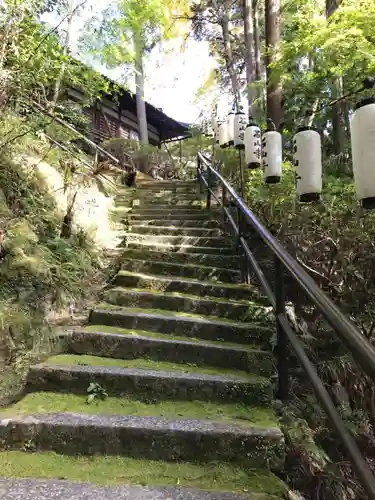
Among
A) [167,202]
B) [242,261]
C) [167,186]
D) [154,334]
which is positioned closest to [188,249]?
[242,261]

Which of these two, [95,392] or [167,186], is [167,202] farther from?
[95,392]

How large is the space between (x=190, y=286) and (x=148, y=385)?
1.42m

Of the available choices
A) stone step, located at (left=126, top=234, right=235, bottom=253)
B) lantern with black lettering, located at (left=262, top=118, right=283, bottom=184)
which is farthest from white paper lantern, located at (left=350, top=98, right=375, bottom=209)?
stone step, located at (left=126, top=234, right=235, bottom=253)

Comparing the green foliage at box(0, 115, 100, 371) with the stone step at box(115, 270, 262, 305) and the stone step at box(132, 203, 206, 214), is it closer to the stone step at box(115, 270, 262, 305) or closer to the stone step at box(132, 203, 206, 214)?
the stone step at box(115, 270, 262, 305)

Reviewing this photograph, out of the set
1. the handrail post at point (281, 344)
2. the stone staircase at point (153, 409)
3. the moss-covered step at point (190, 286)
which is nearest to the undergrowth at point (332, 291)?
the handrail post at point (281, 344)

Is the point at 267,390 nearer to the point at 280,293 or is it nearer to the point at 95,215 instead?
the point at 280,293

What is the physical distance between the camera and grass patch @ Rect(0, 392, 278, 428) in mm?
2086

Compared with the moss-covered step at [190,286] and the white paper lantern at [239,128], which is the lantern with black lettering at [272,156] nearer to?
the white paper lantern at [239,128]

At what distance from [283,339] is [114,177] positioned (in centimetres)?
768

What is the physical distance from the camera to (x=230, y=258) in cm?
425

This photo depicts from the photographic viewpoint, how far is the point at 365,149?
2340 mm

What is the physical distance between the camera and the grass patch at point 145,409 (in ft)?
6.84

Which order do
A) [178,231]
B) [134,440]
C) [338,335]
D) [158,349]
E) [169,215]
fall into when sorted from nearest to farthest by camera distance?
[338,335] < [134,440] < [158,349] < [178,231] < [169,215]

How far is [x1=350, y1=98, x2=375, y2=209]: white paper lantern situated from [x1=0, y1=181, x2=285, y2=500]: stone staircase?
1.20 m
